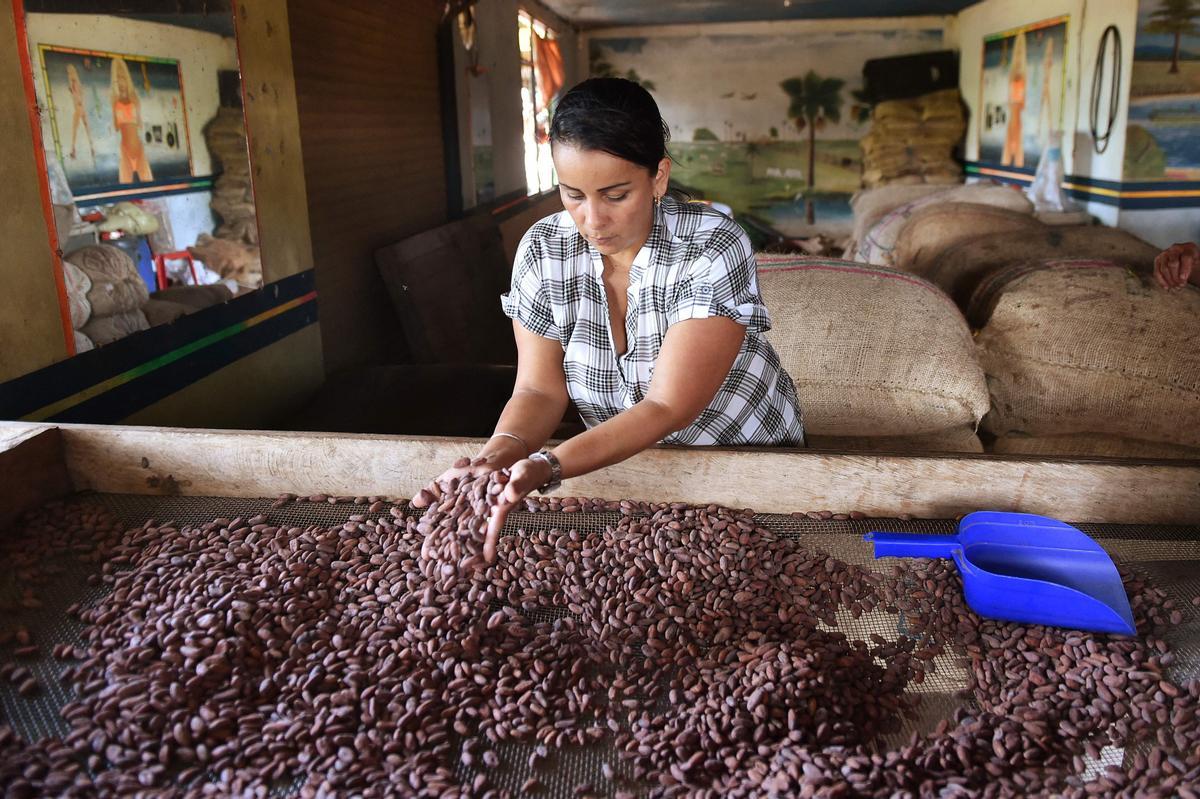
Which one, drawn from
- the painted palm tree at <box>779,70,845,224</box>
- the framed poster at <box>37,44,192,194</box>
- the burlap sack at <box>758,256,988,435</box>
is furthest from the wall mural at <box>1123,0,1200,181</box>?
the framed poster at <box>37,44,192,194</box>

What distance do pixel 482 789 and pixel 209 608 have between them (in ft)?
1.87

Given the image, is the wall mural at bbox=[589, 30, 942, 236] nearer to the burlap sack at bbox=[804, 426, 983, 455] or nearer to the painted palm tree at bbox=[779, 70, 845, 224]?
the painted palm tree at bbox=[779, 70, 845, 224]

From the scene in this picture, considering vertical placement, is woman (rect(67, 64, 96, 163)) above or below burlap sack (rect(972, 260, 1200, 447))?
above

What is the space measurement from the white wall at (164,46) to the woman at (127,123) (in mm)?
64

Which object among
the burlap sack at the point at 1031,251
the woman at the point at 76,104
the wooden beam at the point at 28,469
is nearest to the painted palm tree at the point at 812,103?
the burlap sack at the point at 1031,251

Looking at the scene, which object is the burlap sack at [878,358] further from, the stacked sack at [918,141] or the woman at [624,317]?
the stacked sack at [918,141]

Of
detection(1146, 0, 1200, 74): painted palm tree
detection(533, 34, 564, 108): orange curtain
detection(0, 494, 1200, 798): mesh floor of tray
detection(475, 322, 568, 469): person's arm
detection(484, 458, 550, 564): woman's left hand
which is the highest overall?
detection(533, 34, 564, 108): orange curtain

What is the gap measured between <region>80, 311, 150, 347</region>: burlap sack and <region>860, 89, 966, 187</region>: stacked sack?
7551 millimetres

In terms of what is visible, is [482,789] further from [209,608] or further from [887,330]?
[887,330]

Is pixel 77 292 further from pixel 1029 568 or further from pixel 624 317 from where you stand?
pixel 1029 568

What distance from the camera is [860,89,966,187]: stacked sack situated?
874 cm

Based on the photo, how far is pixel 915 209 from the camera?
17.5 feet

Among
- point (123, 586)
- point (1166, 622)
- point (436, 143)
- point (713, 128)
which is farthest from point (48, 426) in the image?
point (713, 128)

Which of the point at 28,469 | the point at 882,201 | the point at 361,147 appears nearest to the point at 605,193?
the point at 28,469
